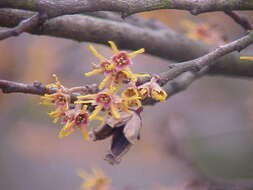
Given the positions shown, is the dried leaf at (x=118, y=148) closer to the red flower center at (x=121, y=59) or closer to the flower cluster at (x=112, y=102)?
the flower cluster at (x=112, y=102)

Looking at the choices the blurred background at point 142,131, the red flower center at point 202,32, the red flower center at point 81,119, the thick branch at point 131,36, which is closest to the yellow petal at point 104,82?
the red flower center at point 81,119

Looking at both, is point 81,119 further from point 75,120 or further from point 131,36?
point 131,36

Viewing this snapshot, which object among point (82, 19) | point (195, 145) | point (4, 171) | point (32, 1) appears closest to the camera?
point (32, 1)

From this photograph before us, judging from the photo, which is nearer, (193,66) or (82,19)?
(193,66)

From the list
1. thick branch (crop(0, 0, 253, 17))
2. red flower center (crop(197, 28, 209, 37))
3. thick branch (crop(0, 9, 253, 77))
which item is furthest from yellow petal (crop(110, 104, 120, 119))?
red flower center (crop(197, 28, 209, 37))

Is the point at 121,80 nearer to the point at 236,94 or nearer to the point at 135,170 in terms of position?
the point at 236,94

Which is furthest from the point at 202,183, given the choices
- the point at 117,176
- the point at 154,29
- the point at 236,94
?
the point at 117,176
